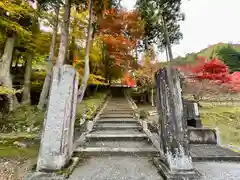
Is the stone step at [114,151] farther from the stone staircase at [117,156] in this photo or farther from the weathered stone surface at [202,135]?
the weathered stone surface at [202,135]

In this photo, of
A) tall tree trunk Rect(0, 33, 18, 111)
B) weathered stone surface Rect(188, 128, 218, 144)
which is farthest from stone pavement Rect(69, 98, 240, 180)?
tall tree trunk Rect(0, 33, 18, 111)

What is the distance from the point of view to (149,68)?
41.2 ft

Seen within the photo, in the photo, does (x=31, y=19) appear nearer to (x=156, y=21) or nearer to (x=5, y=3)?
(x=5, y=3)

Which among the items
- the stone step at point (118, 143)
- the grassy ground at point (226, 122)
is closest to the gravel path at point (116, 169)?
the stone step at point (118, 143)

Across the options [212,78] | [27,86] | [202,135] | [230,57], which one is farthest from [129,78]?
[230,57]

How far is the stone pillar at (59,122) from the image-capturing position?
2.83m

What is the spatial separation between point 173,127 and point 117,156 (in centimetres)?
193

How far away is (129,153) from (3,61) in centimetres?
774

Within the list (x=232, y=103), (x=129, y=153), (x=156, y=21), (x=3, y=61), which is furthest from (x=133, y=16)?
(x=232, y=103)

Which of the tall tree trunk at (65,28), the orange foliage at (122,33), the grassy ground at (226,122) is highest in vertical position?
the orange foliage at (122,33)

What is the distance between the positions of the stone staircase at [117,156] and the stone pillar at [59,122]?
0.50m

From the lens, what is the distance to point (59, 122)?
2.98 metres

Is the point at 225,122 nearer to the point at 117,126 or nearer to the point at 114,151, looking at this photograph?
the point at 117,126

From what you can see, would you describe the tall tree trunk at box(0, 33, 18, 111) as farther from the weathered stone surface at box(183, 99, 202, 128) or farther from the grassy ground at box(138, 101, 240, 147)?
the weathered stone surface at box(183, 99, 202, 128)
